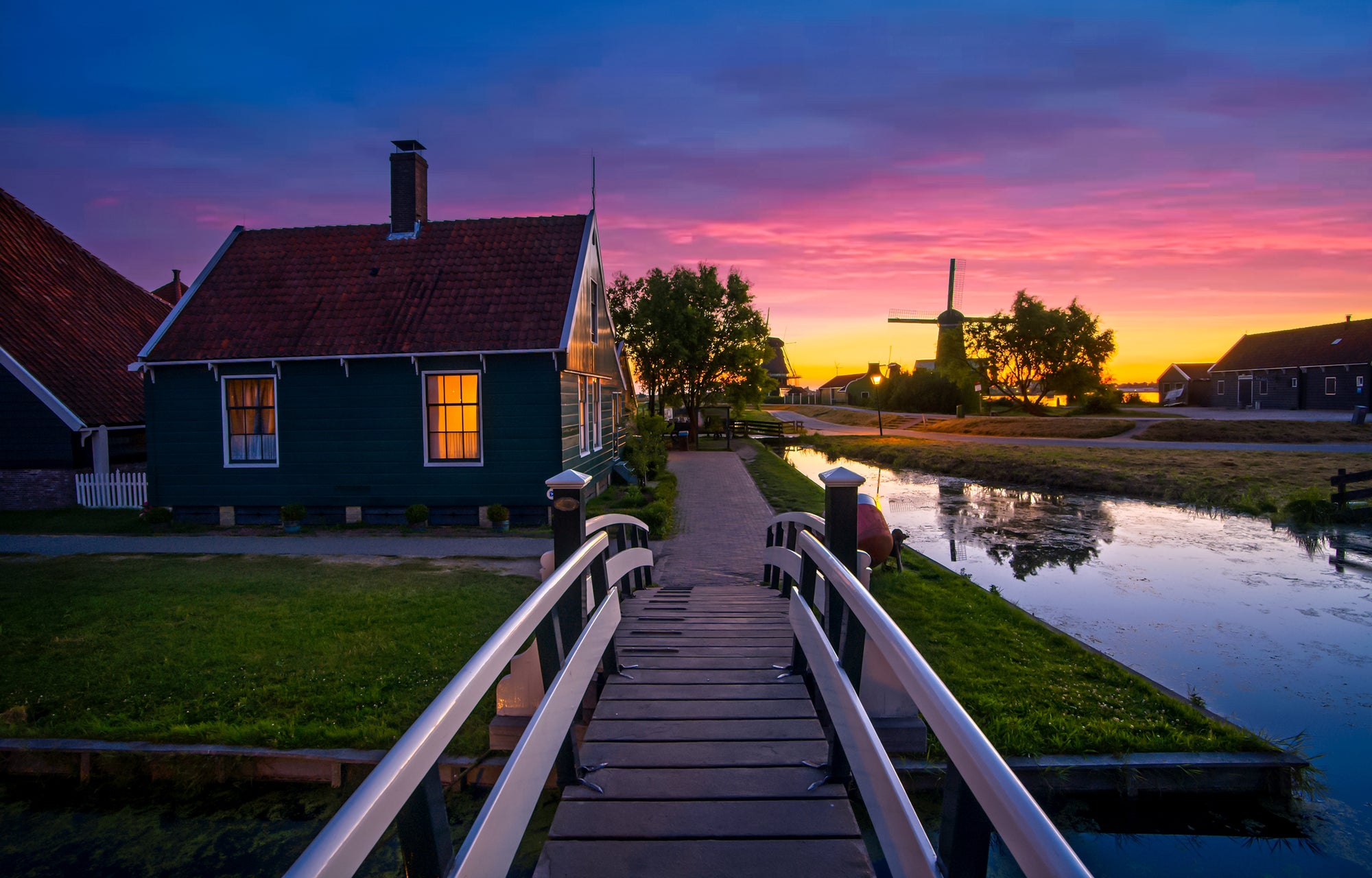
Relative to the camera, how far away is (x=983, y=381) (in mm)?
54688

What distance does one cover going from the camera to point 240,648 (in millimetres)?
7227

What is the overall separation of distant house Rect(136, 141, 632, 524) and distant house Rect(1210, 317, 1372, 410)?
163 feet

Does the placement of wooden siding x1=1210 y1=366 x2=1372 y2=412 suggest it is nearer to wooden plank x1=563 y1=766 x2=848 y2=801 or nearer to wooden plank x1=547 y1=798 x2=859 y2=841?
wooden plank x1=563 y1=766 x2=848 y2=801

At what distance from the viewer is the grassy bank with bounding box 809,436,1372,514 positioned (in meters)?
Answer: 18.5

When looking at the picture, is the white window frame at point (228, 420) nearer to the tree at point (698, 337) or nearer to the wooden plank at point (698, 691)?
the wooden plank at point (698, 691)

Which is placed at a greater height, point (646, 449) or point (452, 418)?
point (452, 418)

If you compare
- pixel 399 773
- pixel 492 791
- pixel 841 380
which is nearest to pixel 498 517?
pixel 492 791

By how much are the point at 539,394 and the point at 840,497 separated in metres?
9.77

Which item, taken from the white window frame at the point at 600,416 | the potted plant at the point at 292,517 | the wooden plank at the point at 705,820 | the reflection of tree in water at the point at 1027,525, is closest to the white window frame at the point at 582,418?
the white window frame at the point at 600,416

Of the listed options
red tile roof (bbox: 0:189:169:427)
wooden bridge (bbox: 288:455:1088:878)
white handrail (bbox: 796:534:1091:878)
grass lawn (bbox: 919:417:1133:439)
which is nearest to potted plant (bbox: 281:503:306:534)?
red tile roof (bbox: 0:189:169:427)

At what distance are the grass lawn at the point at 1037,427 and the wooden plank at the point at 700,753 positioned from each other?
36252 millimetres

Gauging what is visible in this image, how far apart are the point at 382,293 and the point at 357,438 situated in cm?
312

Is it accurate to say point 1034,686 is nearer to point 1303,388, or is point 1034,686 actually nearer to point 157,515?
point 157,515

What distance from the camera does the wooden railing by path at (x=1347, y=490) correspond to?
15.4 meters
